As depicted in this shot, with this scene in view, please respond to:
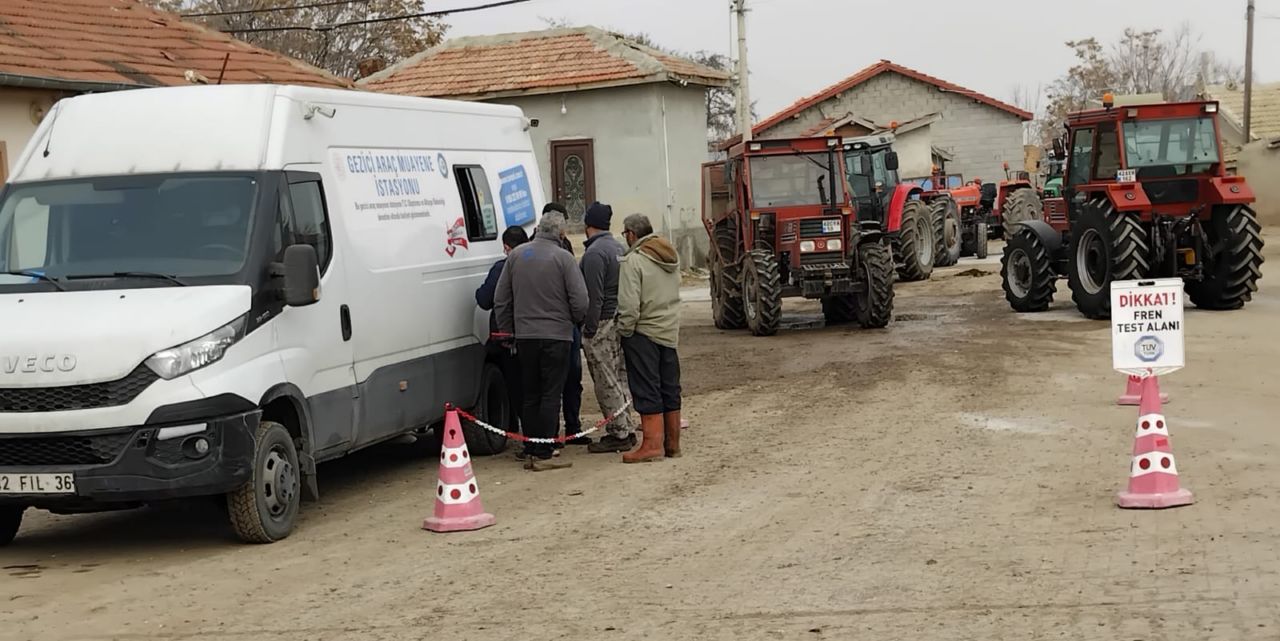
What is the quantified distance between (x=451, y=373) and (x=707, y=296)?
17488mm

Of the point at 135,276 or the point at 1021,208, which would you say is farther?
the point at 1021,208

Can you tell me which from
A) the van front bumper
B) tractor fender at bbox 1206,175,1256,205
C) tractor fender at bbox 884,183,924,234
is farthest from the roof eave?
tractor fender at bbox 884,183,924,234

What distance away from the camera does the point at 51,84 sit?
642 inches

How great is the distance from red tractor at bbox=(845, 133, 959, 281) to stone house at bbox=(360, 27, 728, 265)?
4718 mm

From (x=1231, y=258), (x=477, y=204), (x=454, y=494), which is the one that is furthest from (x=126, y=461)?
(x=1231, y=258)

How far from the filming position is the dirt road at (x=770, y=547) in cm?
665

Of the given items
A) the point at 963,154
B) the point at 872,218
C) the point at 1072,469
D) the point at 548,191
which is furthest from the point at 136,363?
the point at 963,154

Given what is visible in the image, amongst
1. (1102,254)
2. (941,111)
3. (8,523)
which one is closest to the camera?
(8,523)

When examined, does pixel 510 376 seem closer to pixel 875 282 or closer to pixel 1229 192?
pixel 875 282

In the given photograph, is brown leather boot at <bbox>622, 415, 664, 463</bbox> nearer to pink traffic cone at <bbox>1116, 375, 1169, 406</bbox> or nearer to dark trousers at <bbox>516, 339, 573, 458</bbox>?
dark trousers at <bbox>516, 339, 573, 458</bbox>

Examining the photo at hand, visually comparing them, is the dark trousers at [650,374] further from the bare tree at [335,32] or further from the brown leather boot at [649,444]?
the bare tree at [335,32]

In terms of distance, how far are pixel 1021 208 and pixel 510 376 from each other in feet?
77.4

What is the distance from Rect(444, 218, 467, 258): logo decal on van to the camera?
1098 cm

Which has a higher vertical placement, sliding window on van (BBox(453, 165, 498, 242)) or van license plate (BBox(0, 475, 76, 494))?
sliding window on van (BBox(453, 165, 498, 242))
